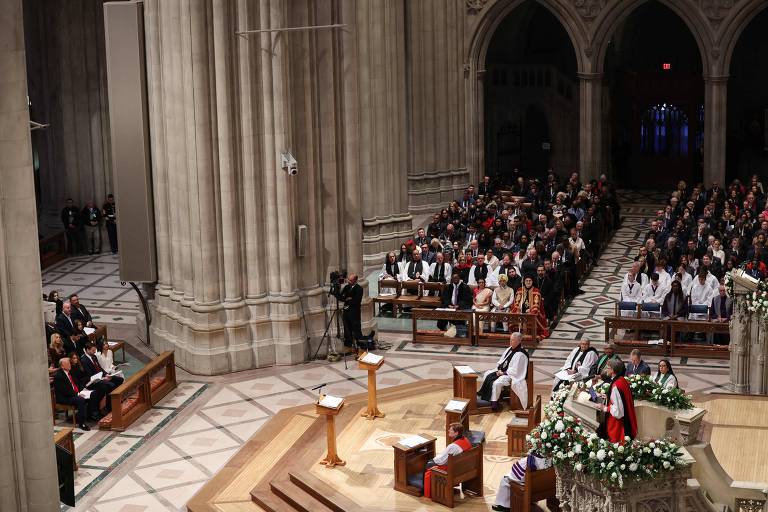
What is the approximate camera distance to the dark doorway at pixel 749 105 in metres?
39.9

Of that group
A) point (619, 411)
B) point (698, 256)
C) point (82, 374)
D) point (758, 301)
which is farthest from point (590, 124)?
point (619, 411)

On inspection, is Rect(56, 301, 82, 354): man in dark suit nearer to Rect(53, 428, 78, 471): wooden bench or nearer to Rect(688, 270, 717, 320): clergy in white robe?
Rect(53, 428, 78, 471): wooden bench

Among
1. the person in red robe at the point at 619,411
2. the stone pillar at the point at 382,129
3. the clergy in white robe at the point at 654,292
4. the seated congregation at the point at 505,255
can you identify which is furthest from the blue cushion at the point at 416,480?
the stone pillar at the point at 382,129

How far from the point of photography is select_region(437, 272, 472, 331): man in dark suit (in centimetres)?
2500

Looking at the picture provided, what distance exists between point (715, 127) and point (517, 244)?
992cm

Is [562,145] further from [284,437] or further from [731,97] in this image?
[284,437]

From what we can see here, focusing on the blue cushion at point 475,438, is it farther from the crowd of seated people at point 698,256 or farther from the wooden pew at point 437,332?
the crowd of seated people at point 698,256

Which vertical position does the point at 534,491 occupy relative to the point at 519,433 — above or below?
below

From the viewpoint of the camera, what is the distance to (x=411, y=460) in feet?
56.2

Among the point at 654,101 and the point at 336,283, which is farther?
the point at 654,101

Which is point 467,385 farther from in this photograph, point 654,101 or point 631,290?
point 654,101

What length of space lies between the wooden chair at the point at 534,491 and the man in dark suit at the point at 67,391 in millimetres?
7685

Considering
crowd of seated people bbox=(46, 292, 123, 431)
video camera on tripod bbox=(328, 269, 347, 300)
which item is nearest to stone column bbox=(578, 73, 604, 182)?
video camera on tripod bbox=(328, 269, 347, 300)

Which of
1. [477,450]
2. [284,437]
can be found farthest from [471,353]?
Result: [477,450]
